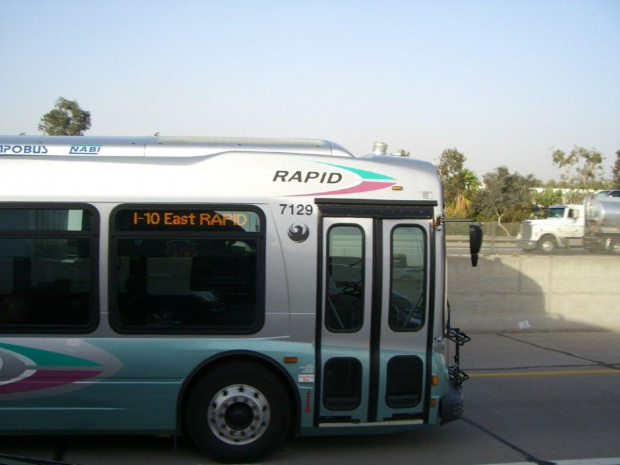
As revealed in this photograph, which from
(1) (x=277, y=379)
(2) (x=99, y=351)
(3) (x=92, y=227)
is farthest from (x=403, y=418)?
(3) (x=92, y=227)

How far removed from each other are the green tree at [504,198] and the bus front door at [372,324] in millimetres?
41847

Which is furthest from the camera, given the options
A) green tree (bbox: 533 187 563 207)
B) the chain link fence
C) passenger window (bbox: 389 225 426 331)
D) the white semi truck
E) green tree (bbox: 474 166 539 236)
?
green tree (bbox: 533 187 563 207)

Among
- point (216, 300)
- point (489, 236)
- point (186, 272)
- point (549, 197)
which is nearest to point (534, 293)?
point (489, 236)

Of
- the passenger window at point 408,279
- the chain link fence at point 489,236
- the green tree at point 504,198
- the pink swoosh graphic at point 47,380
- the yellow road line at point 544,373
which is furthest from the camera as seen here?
the green tree at point 504,198

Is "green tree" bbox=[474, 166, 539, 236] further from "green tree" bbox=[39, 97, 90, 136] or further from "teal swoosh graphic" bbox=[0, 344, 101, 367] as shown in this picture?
"teal swoosh graphic" bbox=[0, 344, 101, 367]

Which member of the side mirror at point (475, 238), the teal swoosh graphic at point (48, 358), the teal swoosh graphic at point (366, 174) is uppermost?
the teal swoosh graphic at point (366, 174)

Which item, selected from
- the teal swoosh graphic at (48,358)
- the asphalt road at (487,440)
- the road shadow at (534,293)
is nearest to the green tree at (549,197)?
the road shadow at (534,293)

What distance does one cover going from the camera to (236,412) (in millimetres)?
5617

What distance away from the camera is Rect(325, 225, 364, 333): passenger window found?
568cm

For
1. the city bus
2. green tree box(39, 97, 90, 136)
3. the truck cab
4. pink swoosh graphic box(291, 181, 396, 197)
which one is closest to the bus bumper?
the city bus

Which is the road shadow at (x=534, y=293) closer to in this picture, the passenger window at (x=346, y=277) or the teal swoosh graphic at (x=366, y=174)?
the teal swoosh graphic at (x=366, y=174)

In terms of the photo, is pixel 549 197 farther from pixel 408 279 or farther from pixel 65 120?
pixel 408 279

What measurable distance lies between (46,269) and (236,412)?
2.07m

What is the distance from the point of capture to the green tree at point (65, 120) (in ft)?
56.4
